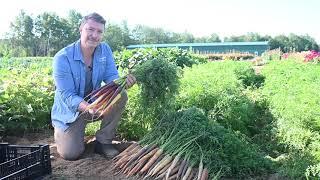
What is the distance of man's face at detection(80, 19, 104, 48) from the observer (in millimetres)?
4605

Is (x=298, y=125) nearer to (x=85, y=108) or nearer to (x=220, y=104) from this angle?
(x=220, y=104)

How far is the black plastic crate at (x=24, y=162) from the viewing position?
349cm

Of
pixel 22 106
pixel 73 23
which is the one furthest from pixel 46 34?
pixel 22 106

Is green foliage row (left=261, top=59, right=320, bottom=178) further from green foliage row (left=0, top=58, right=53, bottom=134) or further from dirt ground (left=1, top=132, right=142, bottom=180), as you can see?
green foliage row (left=0, top=58, right=53, bottom=134)

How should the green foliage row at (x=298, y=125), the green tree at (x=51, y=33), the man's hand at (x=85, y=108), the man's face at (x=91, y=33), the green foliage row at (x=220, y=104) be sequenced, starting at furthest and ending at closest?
the green tree at (x=51, y=33) → the green foliage row at (x=220, y=104) → the man's face at (x=91, y=33) → the man's hand at (x=85, y=108) → the green foliage row at (x=298, y=125)

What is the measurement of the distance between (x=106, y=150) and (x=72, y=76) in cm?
93

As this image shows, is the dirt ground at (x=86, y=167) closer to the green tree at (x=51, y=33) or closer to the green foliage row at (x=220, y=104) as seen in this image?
the green foliage row at (x=220, y=104)

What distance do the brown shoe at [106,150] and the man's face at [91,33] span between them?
116cm

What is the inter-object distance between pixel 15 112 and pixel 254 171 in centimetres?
351

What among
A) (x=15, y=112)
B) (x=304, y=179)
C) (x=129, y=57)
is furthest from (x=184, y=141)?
(x=129, y=57)

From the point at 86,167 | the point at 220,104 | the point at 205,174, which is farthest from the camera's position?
the point at 220,104

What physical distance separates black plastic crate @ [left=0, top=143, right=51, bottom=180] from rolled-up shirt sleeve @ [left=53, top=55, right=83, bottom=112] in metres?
0.77

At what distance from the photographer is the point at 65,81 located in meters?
4.66

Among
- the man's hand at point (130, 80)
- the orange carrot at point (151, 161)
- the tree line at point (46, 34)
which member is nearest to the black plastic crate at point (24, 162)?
the orange carrot at point (151, 161)
